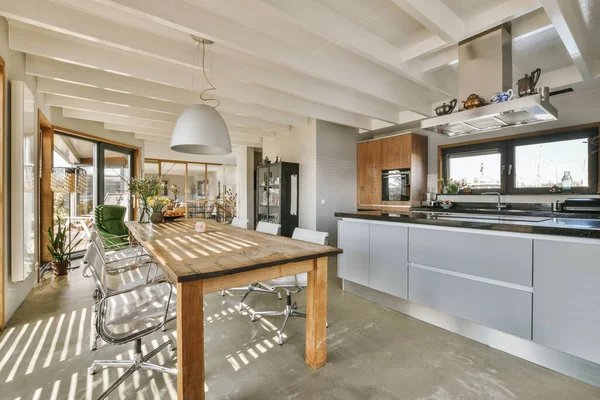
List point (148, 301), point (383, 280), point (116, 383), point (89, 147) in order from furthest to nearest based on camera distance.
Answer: point (89, 147)
point (383, 280)
point (148, 301)
point (116, 383)

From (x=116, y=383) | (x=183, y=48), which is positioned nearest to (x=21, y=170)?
(x=183, y=48)

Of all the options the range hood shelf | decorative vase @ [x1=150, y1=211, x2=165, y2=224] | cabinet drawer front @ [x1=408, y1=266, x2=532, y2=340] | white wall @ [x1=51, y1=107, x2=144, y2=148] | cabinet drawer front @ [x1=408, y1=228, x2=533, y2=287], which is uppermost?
white wall @ [x1=51, y1=107, x2=144, y2=148]

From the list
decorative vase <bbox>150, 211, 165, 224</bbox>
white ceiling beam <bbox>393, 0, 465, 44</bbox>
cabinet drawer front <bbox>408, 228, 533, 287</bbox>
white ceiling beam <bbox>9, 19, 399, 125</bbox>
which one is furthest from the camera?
decorative vase <bbox>150, 211, 165, 224</bbox>

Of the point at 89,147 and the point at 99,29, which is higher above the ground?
the point at 99,29

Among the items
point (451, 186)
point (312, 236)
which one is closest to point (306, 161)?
point (451, 186)

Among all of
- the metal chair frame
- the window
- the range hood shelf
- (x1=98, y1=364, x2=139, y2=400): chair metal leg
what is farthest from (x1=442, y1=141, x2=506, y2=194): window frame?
(x1=98, y1=364, x2=139, y2=400): chair metal leg

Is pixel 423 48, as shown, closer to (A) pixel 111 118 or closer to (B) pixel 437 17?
(B) pixel 437 17

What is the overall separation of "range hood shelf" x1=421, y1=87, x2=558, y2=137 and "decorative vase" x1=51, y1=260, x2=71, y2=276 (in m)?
5.18

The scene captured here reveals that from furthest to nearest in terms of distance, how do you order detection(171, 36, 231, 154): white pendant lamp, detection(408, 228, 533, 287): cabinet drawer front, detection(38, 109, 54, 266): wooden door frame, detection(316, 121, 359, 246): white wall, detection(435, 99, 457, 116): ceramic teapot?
detection(316, 121, 359, 246): white wall
detection(38, 109, 54, 266): wooden door frame
detection(435, 99, 457, 116): ceramic teapot
detection(171, 36, 231, 154): white pendant lamp
detection(408, 228, 533, 287): cabinet drawer front

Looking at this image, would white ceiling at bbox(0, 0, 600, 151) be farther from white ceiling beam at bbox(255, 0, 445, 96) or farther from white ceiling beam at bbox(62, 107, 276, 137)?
white ceiling beam at bbox(62, 107, 276, 137)

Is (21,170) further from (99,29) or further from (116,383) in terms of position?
(116,383)

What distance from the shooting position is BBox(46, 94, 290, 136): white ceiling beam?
3.80 meters

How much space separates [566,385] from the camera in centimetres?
163

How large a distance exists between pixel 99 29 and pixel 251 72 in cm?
139
